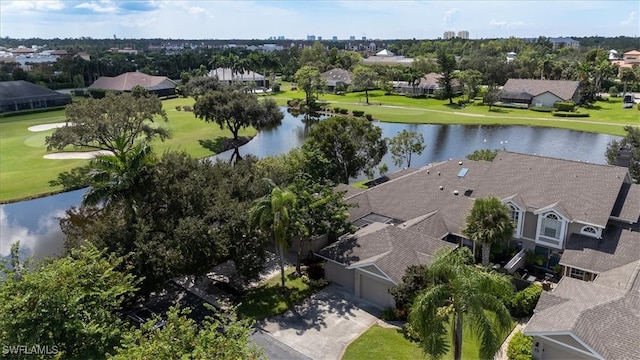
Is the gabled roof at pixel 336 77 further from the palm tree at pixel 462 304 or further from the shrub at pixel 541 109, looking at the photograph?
the palm tree at pixel 462 304

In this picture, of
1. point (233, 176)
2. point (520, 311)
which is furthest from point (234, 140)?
point (520, 311)

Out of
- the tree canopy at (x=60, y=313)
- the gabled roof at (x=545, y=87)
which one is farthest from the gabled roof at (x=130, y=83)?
the tree canopy at (x=60, y=313)

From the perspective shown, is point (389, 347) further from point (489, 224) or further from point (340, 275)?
point (489, 224)

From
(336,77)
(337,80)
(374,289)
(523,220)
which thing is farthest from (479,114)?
(374,289)

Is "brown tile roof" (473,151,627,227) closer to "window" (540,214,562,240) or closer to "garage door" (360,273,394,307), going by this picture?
"window" (540,214,562,240)

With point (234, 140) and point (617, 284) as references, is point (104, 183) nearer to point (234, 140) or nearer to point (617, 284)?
point (617, 284)
